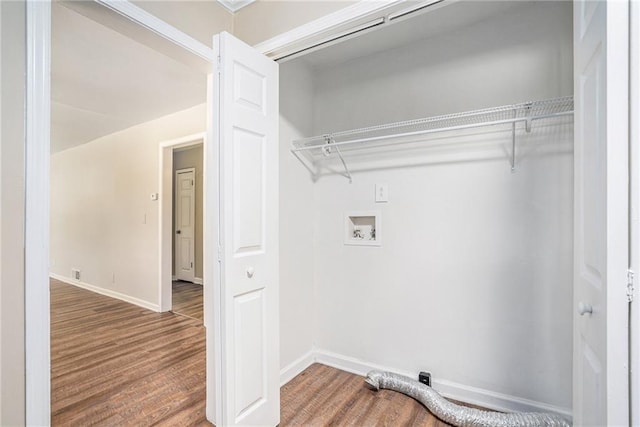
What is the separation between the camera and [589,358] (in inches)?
38.8

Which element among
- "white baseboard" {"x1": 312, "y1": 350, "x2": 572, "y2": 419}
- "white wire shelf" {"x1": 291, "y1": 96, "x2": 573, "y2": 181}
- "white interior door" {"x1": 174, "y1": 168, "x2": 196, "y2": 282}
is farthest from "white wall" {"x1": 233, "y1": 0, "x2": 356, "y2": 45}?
"white interior door" {"x1": 174, "y1": 168, "x2": 196, "y2": 282}

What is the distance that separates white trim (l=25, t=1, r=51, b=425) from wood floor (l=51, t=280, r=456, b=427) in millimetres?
995

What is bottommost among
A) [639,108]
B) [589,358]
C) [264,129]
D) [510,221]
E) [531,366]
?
[531,366]

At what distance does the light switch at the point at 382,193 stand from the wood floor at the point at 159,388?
1296 mm

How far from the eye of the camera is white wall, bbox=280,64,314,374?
2236mm

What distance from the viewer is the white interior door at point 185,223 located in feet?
18.4

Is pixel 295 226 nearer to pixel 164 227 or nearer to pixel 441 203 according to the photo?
pixel 441 203

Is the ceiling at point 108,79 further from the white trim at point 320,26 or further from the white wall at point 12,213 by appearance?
the white wall at point 12,213

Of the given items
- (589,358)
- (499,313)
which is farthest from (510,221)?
(589,358)

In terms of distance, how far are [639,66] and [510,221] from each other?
1.26 meters

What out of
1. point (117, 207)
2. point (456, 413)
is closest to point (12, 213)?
point (456, 413)

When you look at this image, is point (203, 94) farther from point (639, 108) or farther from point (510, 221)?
point (639, 108)

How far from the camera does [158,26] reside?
144 centimetres

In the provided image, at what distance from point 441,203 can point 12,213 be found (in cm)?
Answer: 208
